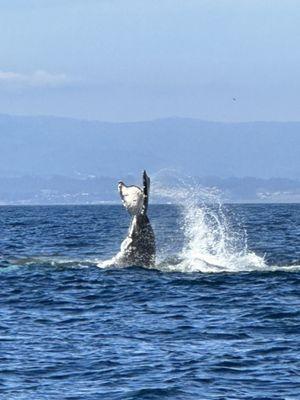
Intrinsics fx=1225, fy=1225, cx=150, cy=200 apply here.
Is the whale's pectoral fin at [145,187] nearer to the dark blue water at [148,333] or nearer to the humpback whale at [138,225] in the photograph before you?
the humpback whale at [138,225]

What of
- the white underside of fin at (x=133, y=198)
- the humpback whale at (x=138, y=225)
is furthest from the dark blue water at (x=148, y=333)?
the white underside of fin at (x=133, y=198)

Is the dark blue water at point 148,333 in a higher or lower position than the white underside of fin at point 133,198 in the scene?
lower

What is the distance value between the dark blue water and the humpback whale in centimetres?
43

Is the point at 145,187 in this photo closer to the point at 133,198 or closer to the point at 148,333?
the point at 133,198

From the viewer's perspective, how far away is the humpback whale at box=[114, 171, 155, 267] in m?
28.6

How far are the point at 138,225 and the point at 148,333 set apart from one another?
844 centimetres

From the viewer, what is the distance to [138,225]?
94.5 ft

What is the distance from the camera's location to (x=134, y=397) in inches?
647

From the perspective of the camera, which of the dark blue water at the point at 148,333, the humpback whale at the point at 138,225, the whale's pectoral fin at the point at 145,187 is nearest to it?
the dark blue water at the point at 148,333

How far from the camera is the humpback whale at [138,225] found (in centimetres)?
2861

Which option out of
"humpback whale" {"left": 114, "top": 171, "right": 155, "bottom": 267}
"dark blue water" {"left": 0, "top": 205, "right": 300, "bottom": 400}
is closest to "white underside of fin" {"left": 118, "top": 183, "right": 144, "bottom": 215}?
"humpback whale" {"left": 114, "top": 171, "right": 155, "bottom": 267}

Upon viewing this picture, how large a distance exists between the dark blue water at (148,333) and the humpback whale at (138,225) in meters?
0.43

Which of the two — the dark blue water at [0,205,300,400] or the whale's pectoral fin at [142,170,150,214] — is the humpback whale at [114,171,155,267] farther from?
the dark blue water at [0,205,300,400]

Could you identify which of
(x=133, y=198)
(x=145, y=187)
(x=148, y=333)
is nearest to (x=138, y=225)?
(x=133, y=198)
